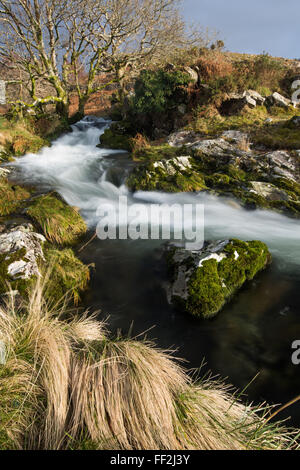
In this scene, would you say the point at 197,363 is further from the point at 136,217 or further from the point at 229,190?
the point at 229,190

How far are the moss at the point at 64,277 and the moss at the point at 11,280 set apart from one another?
1.00 feet

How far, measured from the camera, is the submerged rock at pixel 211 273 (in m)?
3.65

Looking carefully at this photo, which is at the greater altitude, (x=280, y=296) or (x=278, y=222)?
(x=278, y=222)

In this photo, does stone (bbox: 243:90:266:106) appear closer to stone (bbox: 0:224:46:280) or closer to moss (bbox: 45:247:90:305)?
moss (bbox: 45:247:90:305)

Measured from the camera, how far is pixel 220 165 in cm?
916

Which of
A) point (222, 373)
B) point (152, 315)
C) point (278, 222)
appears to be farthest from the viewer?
point (278, 222)

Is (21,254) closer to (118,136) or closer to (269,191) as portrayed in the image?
(269,191)

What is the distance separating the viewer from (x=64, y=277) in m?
3.95

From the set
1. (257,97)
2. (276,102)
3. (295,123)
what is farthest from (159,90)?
(295,123)

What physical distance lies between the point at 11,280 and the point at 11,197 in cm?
387

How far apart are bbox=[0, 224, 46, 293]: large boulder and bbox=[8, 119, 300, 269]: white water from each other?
101 inches

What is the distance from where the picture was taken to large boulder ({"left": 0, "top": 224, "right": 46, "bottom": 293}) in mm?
3531
